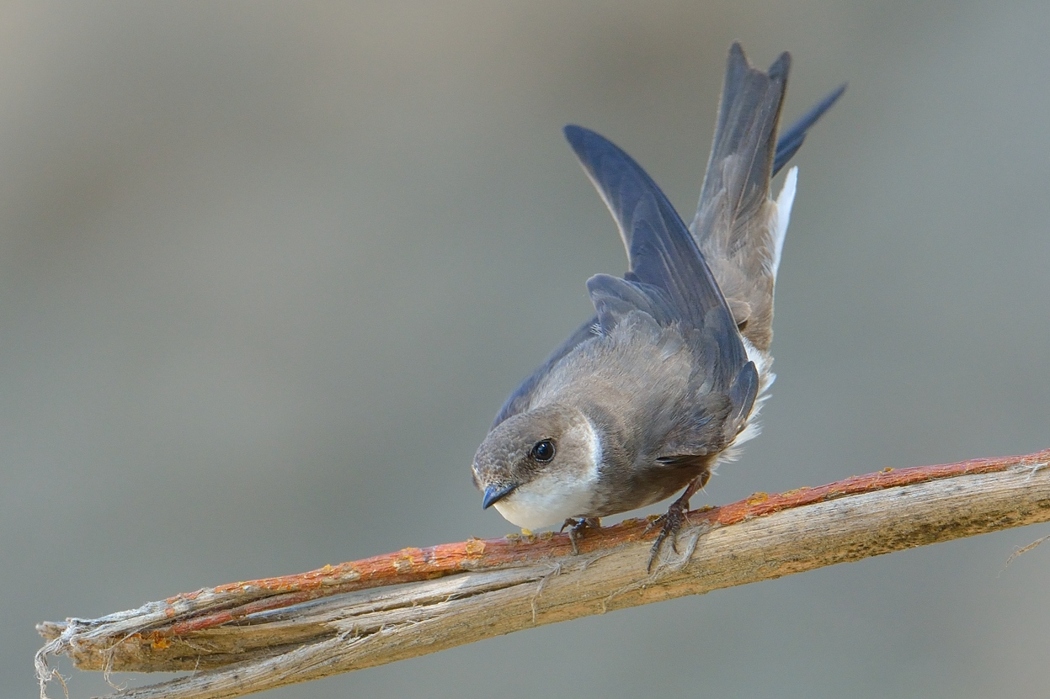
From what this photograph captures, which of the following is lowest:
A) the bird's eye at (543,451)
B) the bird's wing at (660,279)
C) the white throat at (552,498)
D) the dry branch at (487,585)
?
the dry branch at (487,585)

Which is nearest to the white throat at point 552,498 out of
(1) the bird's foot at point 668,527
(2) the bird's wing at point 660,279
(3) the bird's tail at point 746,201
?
(1) the bird's foot at point 668,527

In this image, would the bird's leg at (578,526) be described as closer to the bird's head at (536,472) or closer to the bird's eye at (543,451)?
the bird's head at (536,472)

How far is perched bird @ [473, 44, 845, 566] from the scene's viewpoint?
1.92m

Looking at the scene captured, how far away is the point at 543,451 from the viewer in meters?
1.92

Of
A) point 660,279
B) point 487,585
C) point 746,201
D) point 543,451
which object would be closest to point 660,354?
point 660,279

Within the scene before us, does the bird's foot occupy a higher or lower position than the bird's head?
lower

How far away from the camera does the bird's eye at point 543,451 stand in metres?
1.90

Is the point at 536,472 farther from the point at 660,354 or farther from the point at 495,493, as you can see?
the point at 660,354

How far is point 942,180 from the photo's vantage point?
4.31 metres

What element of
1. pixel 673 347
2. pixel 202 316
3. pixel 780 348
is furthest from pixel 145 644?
pixel 780 348

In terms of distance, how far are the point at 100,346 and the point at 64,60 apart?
122 centimetres

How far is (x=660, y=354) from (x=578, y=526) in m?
0.54

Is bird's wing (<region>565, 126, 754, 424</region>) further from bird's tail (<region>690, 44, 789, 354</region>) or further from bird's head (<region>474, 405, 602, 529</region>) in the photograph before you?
bird's head (<region>474, 405, 602, 529</region>)

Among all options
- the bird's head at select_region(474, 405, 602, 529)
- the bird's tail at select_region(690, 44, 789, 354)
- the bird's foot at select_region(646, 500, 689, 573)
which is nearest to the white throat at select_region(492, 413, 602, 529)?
the bird's head at select_region(474, 405, 602, 529)
